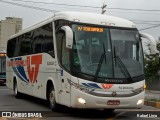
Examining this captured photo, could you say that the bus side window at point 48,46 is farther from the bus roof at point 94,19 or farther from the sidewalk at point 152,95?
the sidewalk at point 152,95

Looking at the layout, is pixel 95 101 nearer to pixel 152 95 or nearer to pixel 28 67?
pixel 28 67

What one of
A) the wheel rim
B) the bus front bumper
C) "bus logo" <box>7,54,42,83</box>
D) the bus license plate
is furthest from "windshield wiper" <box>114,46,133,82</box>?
"bus logo" <box>7,54,42,83</box>

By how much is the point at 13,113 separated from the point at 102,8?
2903cm

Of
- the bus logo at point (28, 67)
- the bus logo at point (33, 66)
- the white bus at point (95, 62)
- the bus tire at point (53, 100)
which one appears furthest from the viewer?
the bus logo at point (28, 67)

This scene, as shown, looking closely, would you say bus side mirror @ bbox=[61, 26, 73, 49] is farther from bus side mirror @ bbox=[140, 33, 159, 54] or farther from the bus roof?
bus side mirror @ bbox=[140, 33, 159, 54]

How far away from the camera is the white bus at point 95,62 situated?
1235 centimetres

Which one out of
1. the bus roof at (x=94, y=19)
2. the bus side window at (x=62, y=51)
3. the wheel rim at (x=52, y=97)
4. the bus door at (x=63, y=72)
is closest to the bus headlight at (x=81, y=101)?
the bus door at (x=63, y=72)

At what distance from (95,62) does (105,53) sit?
46 centimetres

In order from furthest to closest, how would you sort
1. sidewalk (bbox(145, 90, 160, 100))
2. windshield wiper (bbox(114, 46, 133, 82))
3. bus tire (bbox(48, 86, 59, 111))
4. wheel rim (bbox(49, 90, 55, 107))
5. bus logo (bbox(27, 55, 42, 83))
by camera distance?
1. sidewalk (bbox(145, 90, 160, 100))
2. bus logo (bbox(27, 55, 42, 83))
3. wheel rim (bbox(49, 90, 55, 107))
4. bus tire (bbox(48, 86, 59, 111))
5. windshield wiper (bbox(114, 46, 133, 82))

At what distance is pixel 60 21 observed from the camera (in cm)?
1383

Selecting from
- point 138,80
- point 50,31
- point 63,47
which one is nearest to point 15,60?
point 50,31

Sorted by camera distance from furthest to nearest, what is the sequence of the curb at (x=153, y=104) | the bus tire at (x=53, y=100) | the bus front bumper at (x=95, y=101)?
the curb at (x=153, y=104)
the bus tire at (x=53, y=100)
the bus front bumper at (x=95, y=101)

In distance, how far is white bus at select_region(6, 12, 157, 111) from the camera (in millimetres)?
12352

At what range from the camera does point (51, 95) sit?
14633 millimetres
